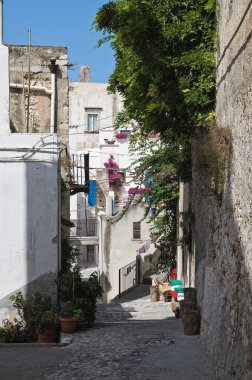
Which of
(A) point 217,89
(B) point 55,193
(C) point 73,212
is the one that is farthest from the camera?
(C) point 73,212

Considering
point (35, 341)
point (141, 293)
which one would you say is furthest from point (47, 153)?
point (141, 293)

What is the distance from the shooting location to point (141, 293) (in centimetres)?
2498

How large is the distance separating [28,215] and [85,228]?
21.9m

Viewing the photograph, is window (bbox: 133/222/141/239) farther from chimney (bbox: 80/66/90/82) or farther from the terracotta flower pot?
chimney (bbox: 80/66/90/82)

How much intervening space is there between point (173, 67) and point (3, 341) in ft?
20.8

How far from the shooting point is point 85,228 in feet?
116

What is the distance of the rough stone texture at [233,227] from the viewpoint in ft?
24.6

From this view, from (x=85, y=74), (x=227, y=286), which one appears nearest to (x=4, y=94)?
(x=227, y=286)

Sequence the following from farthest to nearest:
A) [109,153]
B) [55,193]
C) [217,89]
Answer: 1. [109,153]
2. [55,193]
3. [217,89]

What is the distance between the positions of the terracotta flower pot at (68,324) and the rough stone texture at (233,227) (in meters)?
2.76

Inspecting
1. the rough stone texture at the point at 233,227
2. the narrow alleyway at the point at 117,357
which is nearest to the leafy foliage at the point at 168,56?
the rough stone texture at the point at 233,227

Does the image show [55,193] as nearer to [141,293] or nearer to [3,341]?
[3,341]

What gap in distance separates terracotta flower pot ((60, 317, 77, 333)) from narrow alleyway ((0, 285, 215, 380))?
20 cm

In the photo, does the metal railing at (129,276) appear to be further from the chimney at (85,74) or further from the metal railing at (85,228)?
the chimney at (85,74)
